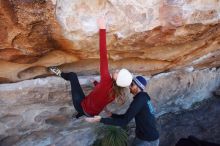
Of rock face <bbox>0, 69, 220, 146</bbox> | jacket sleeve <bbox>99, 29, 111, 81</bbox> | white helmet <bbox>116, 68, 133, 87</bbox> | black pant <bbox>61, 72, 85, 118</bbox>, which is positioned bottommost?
rock face <bbox>0, 69, 220, 146</bbox>

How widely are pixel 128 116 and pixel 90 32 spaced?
81 centimetres

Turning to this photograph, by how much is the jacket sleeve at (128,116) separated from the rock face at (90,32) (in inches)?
24.8

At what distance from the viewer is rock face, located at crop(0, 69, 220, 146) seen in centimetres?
405

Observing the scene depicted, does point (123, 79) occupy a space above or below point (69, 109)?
above

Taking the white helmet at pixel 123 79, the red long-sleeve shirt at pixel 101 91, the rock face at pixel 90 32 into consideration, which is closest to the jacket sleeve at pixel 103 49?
the red long-sleeve shirt at pixel 101 91

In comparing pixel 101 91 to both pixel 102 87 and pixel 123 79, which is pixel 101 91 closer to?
pixel 102 87

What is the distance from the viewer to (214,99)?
18.2ft

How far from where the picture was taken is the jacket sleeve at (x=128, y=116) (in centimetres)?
349

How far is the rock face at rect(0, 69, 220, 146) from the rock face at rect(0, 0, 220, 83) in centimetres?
17

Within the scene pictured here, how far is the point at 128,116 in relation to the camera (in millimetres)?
3506

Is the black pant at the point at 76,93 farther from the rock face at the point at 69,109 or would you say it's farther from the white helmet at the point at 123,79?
the white helmet at the point at 123,79

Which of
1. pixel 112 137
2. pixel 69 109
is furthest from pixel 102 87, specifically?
pixel 112 137

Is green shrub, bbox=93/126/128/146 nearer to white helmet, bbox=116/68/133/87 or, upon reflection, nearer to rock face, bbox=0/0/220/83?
rock face, bbox=0/0/220/83

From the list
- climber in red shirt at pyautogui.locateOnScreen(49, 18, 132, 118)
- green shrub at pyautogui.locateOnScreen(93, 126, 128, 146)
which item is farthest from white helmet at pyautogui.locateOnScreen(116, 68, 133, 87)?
green shrub at pyautogui.locateOnScreen(93, 126, 128, 146)
